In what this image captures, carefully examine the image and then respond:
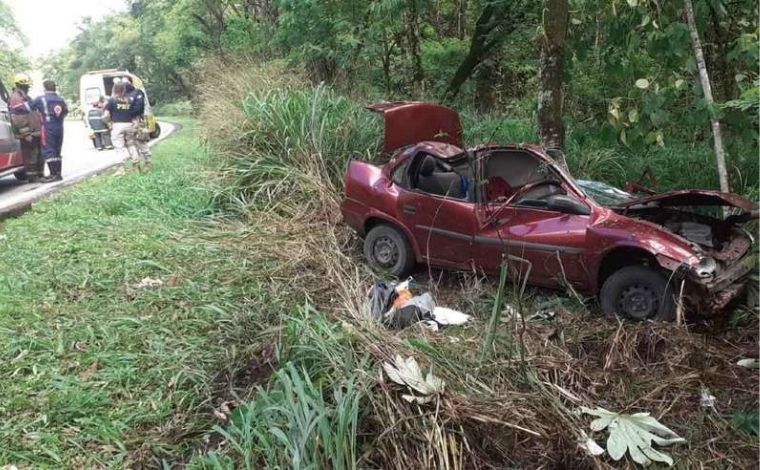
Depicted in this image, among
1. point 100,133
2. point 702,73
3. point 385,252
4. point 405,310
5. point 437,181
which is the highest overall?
point 702,73

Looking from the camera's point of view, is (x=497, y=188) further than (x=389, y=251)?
No

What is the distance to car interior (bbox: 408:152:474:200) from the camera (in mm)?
5727

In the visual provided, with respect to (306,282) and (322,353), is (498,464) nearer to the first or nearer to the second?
(322,353)

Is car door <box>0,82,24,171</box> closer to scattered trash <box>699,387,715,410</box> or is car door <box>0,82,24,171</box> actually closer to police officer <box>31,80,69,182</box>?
police officer <box>31,80,69,182</box>

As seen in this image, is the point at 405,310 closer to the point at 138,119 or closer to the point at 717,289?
the point at 717,289

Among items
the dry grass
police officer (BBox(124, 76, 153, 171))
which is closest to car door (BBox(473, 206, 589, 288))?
the dry grass

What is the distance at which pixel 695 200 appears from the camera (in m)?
4.84

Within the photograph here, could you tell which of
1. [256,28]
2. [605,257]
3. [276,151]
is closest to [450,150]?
[605,257]

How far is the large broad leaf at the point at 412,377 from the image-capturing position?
10.0 ft

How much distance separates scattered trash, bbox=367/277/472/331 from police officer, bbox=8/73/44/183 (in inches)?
314

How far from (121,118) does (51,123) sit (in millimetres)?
1397

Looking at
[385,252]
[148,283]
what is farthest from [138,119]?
[385,252]

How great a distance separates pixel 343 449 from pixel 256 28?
1266 cm

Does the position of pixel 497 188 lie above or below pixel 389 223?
above
